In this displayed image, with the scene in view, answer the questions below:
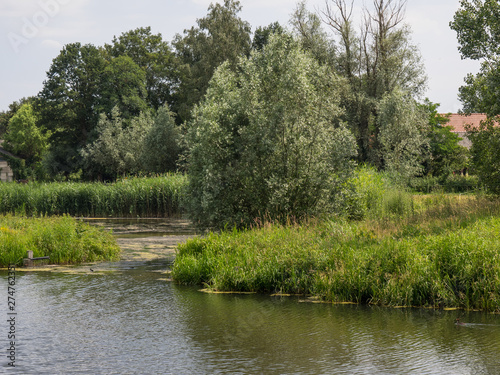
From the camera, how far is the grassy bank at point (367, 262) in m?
11.9

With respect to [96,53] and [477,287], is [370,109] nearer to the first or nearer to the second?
[96,53]

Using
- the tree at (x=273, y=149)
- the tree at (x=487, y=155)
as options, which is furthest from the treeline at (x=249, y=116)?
the tree at (x=487, y=155)

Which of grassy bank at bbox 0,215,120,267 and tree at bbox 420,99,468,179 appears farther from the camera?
tree at bbox 420,99,468,179

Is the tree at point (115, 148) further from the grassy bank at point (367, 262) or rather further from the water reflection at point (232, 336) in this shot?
the water reflection at point (232, 336)

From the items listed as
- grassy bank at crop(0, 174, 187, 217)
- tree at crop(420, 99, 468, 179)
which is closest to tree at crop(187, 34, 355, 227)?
grassy bank at crop(0, 174, 187, 217)

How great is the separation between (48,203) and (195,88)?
89.7 feet

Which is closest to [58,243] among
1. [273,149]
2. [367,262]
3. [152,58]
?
[273,149]

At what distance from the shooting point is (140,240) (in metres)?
23.5

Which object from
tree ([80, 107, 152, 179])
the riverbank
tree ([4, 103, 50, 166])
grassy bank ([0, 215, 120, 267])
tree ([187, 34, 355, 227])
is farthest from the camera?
tree ([4, 103, 50, 166])

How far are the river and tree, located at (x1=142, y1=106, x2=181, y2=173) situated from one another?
36.6 meters

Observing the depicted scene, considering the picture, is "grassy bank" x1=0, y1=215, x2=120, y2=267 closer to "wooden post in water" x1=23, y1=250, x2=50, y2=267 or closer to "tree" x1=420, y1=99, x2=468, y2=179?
"wooden post in water" x1=23, y1=250, x2=50, y2=267

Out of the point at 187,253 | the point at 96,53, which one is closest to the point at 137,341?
the point at 187,253

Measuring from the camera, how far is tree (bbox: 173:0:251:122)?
191 feet

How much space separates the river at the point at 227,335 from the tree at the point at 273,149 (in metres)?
5.96
